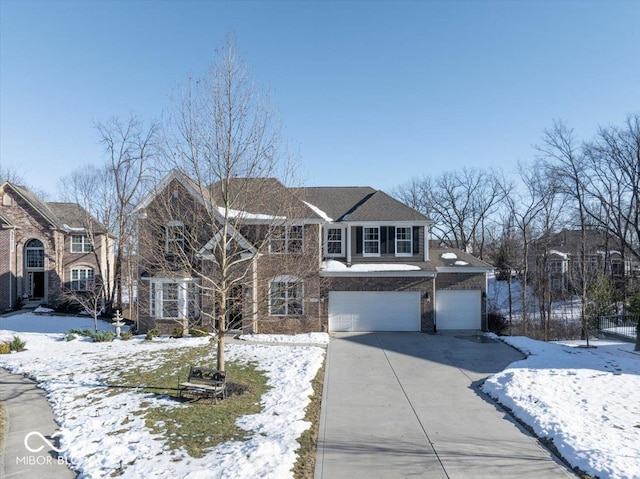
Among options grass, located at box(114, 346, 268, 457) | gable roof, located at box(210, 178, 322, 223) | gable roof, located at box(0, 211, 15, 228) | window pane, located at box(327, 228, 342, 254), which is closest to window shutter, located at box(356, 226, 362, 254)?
window pane, located at box(327, 228, 342, 254)

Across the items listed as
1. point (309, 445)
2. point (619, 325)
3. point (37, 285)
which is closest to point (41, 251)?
point (37, 285)

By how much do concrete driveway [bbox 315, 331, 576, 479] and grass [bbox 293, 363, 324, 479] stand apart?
120 millimetres

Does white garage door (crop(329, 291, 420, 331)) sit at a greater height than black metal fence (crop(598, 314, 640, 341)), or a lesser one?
greater

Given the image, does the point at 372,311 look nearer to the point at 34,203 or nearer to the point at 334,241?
the point at 334,241

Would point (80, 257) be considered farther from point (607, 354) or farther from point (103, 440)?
point (607, 354)

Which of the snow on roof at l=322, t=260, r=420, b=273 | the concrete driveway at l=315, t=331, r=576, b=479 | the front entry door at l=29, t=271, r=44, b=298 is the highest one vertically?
the snow on roof at l=322, t=260, r=420, b=273

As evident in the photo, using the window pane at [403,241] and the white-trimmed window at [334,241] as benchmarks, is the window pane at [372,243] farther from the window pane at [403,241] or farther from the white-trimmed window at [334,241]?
the white-trimmed window at [334,241]

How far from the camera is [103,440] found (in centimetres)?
705

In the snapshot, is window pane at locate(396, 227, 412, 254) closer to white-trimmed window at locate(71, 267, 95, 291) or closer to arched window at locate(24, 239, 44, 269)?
white-trimmed window at locate(71, 267, 95, 291)

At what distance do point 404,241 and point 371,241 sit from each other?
1732 mm

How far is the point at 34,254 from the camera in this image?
91.5ft

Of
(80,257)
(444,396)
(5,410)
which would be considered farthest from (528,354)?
(80,257)

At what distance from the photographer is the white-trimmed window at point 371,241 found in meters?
20.2

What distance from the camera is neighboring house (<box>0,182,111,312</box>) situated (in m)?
26.1
